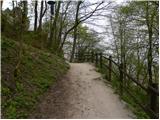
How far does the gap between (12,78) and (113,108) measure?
3.32m

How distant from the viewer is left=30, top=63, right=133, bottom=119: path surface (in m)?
8.22

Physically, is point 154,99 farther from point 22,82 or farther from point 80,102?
point 22,82

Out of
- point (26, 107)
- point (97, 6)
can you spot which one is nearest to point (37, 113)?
point (26, 107)

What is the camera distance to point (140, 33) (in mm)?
21766

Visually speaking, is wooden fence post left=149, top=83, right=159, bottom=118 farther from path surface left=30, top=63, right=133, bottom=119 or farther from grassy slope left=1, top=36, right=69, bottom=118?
grassy slope left=1, top=36, right=69, bottom=118

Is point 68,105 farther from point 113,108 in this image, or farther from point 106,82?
point 106,82

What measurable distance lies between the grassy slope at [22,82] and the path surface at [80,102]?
30 cm

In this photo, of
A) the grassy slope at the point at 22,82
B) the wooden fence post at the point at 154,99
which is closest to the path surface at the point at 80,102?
the grassy slope at the point at 22,82

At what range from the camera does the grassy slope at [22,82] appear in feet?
26.5

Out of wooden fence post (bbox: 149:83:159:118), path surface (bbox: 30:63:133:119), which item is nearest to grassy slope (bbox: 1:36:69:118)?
path surface (bbox: 30:63:133:119)

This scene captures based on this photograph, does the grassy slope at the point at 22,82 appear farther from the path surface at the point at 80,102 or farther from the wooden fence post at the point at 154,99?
the wooden fence post at the point at 154,99

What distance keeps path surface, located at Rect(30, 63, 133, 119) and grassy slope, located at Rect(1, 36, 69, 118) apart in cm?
30

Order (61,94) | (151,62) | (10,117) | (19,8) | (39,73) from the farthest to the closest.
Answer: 1. (151,62)
2. (39,73)
3. (19,8)
4. (61,94)
5. (10,117)

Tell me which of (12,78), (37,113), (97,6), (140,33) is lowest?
(37,113)
